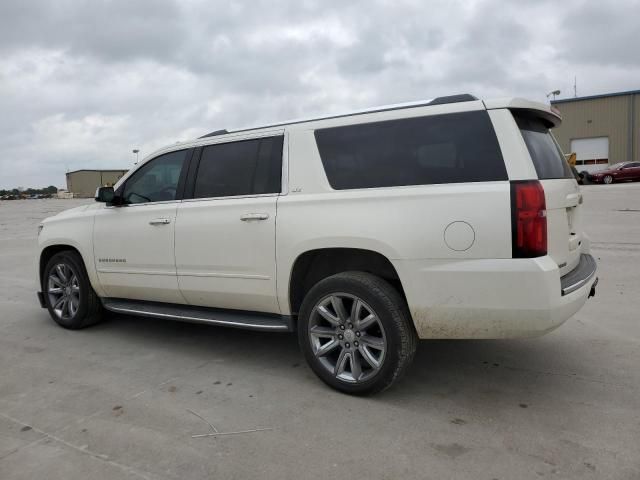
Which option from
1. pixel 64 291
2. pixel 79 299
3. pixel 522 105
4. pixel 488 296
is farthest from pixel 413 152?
pixel 64 291

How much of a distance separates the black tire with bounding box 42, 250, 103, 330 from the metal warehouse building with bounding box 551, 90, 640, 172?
3767cm

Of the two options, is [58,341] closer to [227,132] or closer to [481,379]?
[227,132]

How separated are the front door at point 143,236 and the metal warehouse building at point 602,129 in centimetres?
3749

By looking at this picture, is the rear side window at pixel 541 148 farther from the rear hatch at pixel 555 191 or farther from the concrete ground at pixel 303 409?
the concrete ground at pixel 303 409

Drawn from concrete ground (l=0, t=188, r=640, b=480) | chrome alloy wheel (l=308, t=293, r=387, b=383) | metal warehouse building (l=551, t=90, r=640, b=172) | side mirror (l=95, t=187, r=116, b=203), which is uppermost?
metal warehouse building (l=551, t=90, r=640, b=172)

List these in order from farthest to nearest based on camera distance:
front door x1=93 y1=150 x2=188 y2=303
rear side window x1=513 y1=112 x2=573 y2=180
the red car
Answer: the red car → front door x1=93 y1=150 x2=188 y2=303 → rear side window x1=513 y1=112 x2=573 y2=180

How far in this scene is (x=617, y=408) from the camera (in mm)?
3168

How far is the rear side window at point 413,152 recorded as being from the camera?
311 cm

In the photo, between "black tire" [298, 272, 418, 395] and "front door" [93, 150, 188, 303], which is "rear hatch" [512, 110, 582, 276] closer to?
"black tire" [298, 272, 418, 395]

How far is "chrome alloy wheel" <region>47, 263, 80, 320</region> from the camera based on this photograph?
5305 mm

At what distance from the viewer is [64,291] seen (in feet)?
17.7

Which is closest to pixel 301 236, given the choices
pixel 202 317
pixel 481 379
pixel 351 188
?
pixel 351 188

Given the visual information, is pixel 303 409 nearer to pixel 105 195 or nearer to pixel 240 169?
pixel 240 169

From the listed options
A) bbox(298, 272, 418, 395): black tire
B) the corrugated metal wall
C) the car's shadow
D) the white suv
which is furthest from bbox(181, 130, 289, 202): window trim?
the corrugated metal wall
